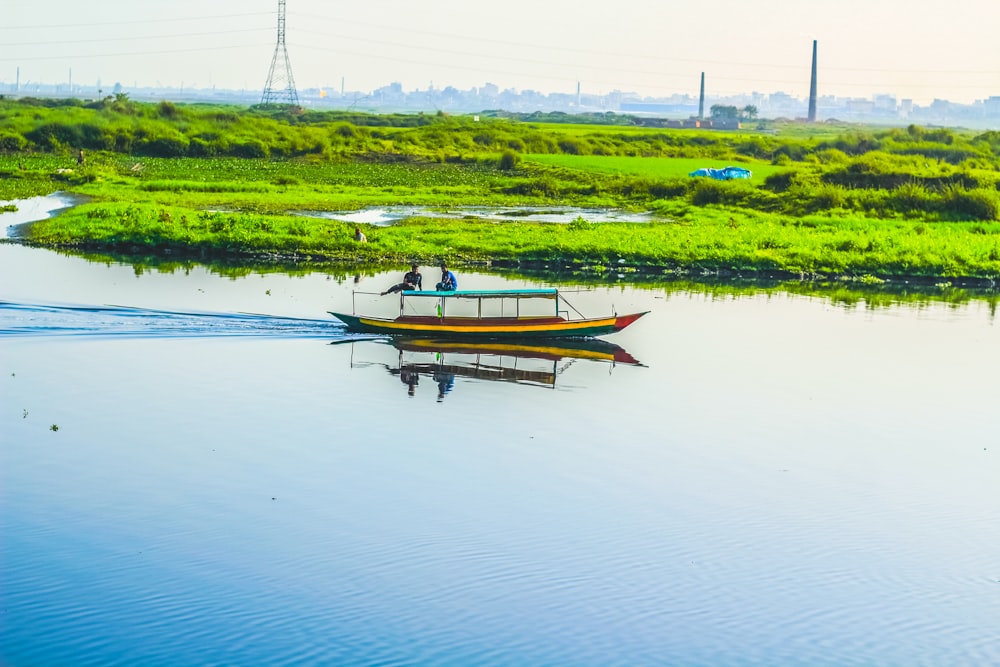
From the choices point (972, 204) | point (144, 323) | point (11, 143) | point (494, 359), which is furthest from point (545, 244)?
point (11, 143)

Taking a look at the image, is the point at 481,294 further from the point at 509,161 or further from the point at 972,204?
the point at 509,161

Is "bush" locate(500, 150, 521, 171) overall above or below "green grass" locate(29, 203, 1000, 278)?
above

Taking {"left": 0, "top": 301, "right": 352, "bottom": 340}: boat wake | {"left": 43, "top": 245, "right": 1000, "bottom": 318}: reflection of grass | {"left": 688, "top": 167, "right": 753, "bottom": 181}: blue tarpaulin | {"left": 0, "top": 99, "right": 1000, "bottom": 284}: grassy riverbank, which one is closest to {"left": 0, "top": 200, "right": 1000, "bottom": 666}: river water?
{"left": 0, "top": 301, "right": 352, "bottom": 340}: boat wake

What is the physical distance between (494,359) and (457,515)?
1219 centimetres

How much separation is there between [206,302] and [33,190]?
31.4 metres

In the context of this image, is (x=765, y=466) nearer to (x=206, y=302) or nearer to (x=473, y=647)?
(x=473, y=647)

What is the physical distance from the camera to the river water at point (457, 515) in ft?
49.4

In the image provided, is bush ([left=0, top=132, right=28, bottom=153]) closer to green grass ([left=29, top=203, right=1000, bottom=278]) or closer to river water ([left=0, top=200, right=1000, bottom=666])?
green grass ([left=29, top=203, right=1000, bottom=278])

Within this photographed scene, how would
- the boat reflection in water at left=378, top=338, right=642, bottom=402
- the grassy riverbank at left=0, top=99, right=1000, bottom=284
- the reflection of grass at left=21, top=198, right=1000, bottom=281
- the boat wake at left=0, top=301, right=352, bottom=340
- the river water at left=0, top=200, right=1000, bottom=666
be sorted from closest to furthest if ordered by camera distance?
the river water at left=0, top=200, right=1000, bottom=666 → the boat reflection in water at left=378, top=338, right=642, bottom=402 → the boat wake at left=0, top=301, right=352, bottom=340 → the reflection of grass at left=21, top=198, right=1000, bottom=281 → the grassy riverbank at left=0, top=99, right=1000, bottom=284

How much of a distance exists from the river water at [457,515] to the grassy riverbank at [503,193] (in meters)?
13.9

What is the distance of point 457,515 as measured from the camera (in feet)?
61.8

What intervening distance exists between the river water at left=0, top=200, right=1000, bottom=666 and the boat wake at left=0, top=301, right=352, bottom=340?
106 mm

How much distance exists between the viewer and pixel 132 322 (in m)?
31.6

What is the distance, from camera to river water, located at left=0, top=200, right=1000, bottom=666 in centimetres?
1507
